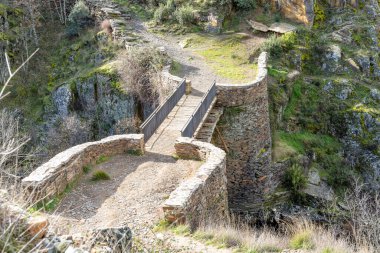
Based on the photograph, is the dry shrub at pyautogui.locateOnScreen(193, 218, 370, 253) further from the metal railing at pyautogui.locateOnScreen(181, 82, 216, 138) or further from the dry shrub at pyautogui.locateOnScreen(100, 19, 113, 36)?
the dry shrub at pyautogui.locateOnScreen(100, 19, 113, 36)

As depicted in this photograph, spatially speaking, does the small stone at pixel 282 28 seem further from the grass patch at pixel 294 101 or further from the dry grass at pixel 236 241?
the dry grass at pixel 236 241

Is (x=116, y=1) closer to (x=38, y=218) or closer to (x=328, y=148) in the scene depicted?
(x=328, y=148)

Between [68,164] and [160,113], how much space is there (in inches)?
194

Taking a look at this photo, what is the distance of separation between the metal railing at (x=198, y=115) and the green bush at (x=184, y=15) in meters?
10.8

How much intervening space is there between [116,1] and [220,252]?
25038 millimetres

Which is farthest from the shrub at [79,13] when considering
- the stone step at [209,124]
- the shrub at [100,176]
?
the shrub at [100,176]

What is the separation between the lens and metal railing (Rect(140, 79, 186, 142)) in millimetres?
14219

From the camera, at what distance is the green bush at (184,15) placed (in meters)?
26.7

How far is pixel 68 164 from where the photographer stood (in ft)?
36.6

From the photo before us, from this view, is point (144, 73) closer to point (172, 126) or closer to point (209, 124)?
point (209, 124)

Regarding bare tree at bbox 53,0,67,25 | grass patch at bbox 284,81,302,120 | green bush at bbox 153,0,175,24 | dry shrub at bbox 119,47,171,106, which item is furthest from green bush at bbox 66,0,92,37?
grass patch at bbox 284,81,302,120

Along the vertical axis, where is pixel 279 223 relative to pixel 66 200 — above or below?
below

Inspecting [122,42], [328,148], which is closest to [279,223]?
[328,148]

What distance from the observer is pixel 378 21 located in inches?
1097
